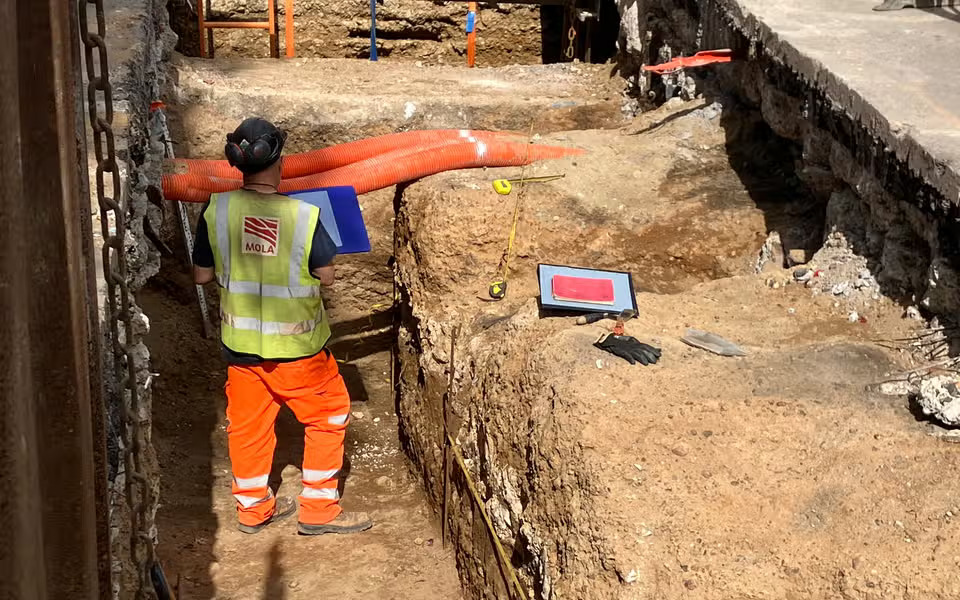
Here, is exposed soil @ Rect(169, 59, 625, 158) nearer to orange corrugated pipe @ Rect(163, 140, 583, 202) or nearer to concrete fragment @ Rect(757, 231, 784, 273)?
orange corrugated pipe @ Rect(163, 140, 583, 202)

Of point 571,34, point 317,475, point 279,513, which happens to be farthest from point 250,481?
point 571,34

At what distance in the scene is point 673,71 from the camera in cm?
694

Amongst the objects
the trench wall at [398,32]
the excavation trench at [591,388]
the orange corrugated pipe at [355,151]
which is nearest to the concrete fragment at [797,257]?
the excavation trench at [591,388]

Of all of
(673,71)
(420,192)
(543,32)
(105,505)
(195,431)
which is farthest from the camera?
(543,32)

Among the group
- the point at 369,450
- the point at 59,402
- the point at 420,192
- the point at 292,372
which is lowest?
the point at 369,450

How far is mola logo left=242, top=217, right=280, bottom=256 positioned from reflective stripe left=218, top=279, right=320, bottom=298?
0.15 meters

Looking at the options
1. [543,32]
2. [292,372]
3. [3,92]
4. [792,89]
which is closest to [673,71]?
[792,89]

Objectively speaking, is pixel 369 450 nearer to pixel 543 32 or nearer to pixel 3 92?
pixel 3 92

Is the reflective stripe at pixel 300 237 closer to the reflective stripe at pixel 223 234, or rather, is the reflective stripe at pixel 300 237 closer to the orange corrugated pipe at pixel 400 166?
the reflective stripe at pixel 223 234

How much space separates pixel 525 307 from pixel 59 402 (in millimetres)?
3104

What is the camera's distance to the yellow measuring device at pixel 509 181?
5.66 meters

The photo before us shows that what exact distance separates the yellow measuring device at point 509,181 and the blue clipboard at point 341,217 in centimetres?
101

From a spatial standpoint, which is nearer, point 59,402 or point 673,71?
point 59,402

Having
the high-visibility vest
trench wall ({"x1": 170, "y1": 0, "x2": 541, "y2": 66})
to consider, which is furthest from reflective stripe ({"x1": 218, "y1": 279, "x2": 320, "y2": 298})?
trench wall ({"x1": 170, "y1": 0, "x2": 541, "y2": 66})
